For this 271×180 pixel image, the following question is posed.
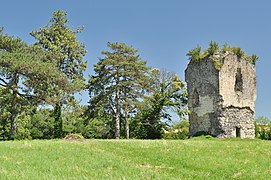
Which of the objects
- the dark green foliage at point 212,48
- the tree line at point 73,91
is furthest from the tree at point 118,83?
the dark green foliage at point 212,48

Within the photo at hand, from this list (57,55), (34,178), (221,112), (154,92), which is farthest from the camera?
(154,92)

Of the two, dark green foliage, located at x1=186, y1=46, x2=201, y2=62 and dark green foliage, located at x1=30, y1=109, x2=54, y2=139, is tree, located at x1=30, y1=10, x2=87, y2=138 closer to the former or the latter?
dark green foliage, located at x1=30, y1=109, x2=54, y2=139

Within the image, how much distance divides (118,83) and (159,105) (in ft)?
24.8

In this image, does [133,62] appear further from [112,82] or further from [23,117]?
[23,117]

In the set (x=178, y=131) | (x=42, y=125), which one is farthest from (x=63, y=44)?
(x=178, y=131)

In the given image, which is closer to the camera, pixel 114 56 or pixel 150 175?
pixel 150 175

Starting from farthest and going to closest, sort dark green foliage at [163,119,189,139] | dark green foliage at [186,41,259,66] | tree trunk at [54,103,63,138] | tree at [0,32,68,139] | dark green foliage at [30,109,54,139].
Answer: dark green foliage at [30,109,54,139]
dark green foliage at [163,119,189,139]
tree trunk at [54,103,63,138]
dark green foliage at [186,41,259,66]
tree at [0,32,68,139]

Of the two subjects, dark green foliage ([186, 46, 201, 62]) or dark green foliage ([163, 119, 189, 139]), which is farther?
dark green foliage ([163, 119, 189, 139])

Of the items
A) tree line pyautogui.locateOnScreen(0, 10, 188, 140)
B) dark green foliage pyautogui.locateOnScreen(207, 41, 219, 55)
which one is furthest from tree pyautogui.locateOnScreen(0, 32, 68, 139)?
dark green foliage pyautogui.locateOnScreen(207, 41, 219, 55)

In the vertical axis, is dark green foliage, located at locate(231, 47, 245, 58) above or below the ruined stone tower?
above

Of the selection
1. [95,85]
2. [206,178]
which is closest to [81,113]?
[95,85]

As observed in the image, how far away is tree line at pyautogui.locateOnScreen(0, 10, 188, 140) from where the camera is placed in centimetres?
3969

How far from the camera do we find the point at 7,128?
50.1 meters

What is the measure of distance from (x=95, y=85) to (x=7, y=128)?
42.4 feet
